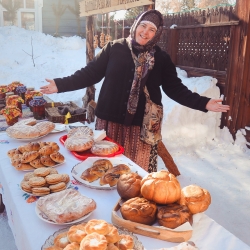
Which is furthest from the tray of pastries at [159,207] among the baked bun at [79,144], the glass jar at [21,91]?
the glass jar at [21,91]

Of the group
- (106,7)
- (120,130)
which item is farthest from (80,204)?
(106,7)

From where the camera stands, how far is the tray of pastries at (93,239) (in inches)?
39.4

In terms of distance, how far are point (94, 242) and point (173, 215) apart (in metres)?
0.39

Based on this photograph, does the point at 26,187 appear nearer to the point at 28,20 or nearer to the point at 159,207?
the point at 159,207

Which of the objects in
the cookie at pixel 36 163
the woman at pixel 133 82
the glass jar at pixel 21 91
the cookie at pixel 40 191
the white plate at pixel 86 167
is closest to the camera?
the cookie at pixel 40 191

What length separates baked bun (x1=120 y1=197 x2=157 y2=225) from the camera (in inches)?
49.7

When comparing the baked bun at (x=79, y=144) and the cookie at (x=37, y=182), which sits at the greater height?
the baked bun at (x=79, y=144)

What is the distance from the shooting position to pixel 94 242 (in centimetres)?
99

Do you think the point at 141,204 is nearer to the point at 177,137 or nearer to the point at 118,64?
the point at 118,64

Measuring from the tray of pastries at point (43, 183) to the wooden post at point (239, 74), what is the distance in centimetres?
416

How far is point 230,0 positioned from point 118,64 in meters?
19.0

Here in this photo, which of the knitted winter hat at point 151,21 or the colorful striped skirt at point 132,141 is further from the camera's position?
the colorful striped skirt at point 132,141

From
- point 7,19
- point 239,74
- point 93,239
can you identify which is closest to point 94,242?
point 93,239

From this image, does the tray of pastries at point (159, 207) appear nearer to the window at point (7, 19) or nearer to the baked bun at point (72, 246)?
the baked bun at point (72, 246)
